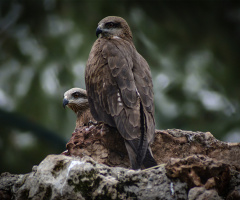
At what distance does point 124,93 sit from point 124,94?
0.02 metres

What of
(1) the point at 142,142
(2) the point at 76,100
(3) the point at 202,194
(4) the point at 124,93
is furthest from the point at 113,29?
(3) the point at 202,194

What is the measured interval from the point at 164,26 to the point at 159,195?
29.1 feet

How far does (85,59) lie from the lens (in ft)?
36.8

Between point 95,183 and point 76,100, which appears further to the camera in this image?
point 76,100

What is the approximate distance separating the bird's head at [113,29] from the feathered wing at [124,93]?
61 centimetres

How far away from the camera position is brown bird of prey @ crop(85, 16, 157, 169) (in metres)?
5.05

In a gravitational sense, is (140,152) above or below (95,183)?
above

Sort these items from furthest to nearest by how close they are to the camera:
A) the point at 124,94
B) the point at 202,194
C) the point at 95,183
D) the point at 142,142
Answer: the point at 124,94 < the point at 142,142 < the point at 95,183 < the point at 202,194

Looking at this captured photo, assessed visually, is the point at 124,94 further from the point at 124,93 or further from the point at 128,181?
the point at 128,181

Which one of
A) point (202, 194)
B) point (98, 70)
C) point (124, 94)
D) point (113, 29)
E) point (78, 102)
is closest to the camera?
point (202, 194)

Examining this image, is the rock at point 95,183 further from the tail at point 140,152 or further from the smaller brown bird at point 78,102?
the smaller brown bird at point 78,102

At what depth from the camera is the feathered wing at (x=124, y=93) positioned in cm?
514

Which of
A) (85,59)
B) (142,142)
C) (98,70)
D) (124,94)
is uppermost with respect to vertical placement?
(85,59)

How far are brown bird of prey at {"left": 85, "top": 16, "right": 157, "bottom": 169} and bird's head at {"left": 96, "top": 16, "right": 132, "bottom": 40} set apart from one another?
421 millimetres
